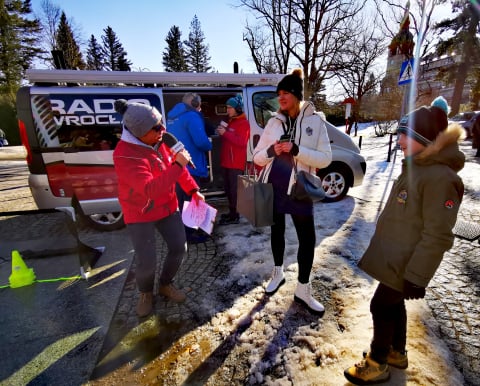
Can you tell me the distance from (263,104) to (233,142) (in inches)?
55.4

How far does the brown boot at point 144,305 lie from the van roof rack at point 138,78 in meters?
3.10

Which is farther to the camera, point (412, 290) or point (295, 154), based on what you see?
point (295, 154)

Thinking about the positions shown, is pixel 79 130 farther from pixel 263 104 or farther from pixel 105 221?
pixel 263 104

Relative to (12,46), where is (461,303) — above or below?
below

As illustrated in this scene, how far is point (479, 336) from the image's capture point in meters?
2.08

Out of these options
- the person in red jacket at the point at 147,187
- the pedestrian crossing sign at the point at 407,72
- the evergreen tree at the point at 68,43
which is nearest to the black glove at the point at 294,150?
the person in red jacket at the point at 147,187

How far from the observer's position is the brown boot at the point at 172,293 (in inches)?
102

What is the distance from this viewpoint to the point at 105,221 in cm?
423

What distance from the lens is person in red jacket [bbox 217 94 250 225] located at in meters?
3.87

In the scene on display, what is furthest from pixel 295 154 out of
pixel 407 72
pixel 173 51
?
pixel 173 51

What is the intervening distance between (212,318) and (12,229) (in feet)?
14.6

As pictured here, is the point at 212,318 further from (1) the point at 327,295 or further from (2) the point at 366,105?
(2) the point at 366,105

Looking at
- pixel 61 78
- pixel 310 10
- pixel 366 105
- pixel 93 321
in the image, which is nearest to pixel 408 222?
pixel 93 321

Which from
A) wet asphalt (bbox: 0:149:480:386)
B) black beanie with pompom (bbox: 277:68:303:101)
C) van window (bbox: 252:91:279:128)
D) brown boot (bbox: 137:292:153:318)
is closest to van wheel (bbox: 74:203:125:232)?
wet asphalt (bbox: 0:149:480:386)
